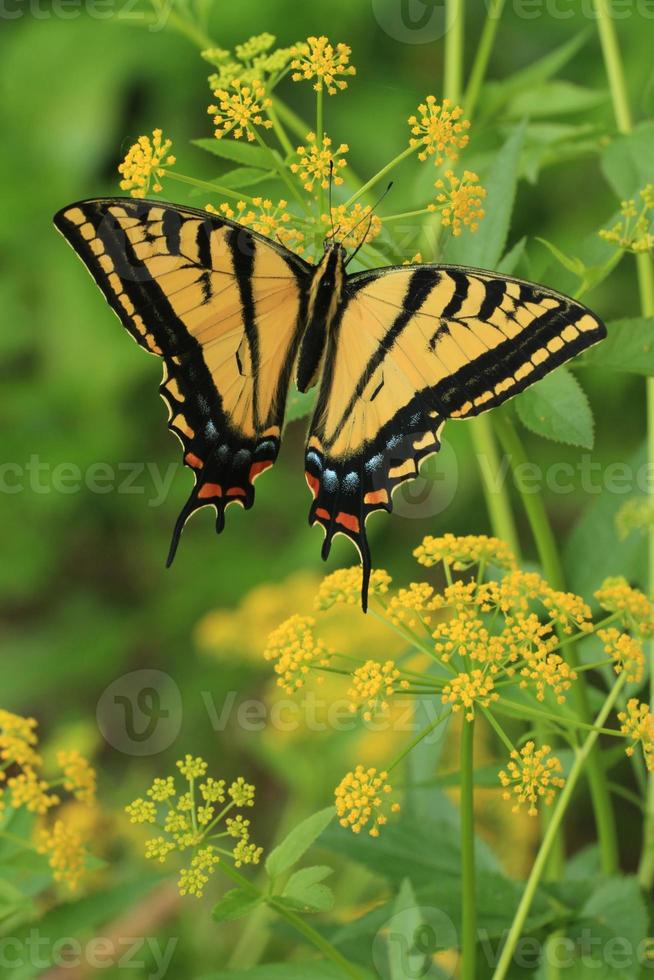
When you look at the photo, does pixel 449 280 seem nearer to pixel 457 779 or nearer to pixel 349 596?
pixel 349 596

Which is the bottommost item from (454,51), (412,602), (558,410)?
(412,602)

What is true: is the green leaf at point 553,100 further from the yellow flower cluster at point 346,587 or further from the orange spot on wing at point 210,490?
the yellow flower cluster at point 346,587

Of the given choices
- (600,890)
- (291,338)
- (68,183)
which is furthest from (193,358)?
(68,183)

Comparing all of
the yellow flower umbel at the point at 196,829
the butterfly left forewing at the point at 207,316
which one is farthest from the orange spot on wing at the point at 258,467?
the yellow flower umbel at the point at 196,829

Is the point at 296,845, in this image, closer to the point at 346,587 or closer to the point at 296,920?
the point at 296,920

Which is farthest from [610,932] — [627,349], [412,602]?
[627,349]
